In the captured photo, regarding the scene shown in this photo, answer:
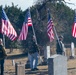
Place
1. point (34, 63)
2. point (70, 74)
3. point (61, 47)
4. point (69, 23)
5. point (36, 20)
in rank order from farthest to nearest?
1. point (69, 23)
2. point (36, 20)
3. point (61, 47)
4. point (34, 63)
5. point (70, 74)

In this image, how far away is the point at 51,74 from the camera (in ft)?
48.1

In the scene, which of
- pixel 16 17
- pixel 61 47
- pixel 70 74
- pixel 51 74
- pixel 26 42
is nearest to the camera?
pixel 51 74

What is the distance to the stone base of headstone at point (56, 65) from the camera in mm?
14531

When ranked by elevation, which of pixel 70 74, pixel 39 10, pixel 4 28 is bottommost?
pixel 70 74

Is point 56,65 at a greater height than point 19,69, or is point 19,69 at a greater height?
point 56,65

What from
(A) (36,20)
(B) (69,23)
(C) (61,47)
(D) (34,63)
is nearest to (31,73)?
(D) (34,63)

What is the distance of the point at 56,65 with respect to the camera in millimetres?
14828

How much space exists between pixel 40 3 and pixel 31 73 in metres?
16.6

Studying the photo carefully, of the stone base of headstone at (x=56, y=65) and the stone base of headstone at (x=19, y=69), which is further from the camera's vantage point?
the stone base of headstone at (x=19, y=69)

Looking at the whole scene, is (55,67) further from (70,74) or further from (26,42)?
(26,42)

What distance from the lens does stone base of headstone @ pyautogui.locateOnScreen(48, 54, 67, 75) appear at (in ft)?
47.7

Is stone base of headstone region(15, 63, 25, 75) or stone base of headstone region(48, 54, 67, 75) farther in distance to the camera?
stone base of headstone region(15, 63, 25, 75)

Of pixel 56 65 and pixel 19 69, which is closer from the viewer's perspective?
pixel 56 65

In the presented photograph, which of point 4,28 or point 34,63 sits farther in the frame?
point 4,28
